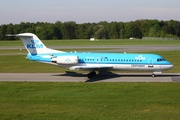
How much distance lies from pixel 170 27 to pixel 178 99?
161513 millimetres

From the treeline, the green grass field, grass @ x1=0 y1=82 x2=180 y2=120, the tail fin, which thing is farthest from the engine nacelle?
the treeline

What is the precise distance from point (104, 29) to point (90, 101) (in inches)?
6044

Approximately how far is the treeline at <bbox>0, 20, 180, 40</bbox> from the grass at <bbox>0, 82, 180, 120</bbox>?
13654 cm

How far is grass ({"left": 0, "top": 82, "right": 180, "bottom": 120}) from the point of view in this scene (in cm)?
1620

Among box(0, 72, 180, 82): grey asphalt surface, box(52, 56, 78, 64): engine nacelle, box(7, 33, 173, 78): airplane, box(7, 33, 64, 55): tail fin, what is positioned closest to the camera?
box(0, 72, 180, 82): grey asphalt surface

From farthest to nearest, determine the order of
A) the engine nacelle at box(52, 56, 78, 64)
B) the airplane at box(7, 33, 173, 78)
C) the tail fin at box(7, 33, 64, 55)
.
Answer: the tail fin at box(7, 33, 64, 55) → the engine nacelle at box(52, 56, 78, 64) → the airplane at box(7, 33, 173, 78)

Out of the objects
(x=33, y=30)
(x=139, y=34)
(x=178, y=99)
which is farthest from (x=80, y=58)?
(x=139, y=34)

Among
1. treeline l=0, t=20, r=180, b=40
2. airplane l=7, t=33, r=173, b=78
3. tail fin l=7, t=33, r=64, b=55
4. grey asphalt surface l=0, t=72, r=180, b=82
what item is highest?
treeline l=0, t=20, r=180, b=40

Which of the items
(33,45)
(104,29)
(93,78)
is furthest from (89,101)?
(104,29)

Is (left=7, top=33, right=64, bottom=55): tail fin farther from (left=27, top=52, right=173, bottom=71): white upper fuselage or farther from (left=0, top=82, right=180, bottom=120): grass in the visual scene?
(left=0, top=82, right=180, bottom=120): grass

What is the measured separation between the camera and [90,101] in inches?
768

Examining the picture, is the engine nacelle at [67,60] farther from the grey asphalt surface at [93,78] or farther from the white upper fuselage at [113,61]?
the grey asphalt surface at [93,78]

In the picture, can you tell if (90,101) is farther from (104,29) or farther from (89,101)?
(104,29)

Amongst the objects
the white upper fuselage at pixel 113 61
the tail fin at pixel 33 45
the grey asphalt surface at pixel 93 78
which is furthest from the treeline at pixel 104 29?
the white upper fuselage at pixel 113 61
